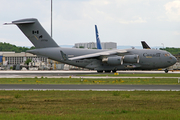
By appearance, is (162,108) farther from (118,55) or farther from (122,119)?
(118,55)

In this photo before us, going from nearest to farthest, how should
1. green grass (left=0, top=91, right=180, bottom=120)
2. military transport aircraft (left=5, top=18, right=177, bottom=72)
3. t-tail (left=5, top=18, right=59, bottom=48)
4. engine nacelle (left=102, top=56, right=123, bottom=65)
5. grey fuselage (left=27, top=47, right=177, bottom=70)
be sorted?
1. green grass (left=0, top=91, right=180, bottom=120)
2. engine nacelle (left=102, top=56, right=123, bottom=65)
3. military transport aircraft (left=5, top=18, right=177, bottom=72)
4. grey fuselage (left=27, top=47, right=177, bottom=70)
5. t-tail (left=5, top=18, right=59, bottom=48)

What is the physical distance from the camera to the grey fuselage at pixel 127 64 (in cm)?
4910

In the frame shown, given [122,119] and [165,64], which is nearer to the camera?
[122,119]

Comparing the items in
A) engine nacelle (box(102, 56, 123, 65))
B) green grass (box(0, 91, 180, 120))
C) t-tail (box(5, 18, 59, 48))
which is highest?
t-tail (box(5, 18, 59, 48))

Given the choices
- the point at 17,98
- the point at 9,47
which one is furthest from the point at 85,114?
the point at 9,47

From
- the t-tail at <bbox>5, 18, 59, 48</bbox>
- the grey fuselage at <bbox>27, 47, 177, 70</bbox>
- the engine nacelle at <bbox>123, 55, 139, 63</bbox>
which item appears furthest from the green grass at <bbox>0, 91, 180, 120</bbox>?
the t-tail at <bbox>5, 18, 59, 48</bbox>

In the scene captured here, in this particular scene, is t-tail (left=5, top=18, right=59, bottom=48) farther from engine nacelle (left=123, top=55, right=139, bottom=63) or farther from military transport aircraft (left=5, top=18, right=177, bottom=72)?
engine nacelle (left=123, top=55, right=139, bottom=63)

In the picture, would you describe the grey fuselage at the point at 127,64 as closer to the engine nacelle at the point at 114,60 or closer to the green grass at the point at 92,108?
the engine nacelle at the point at 114,60

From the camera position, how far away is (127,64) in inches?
1938

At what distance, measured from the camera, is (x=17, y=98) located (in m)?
18.0

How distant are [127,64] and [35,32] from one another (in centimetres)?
1541

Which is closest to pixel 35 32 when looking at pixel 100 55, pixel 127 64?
pixel 100 55

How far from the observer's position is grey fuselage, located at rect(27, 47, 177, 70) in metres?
49.1

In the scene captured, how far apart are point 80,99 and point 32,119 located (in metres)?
6.07
